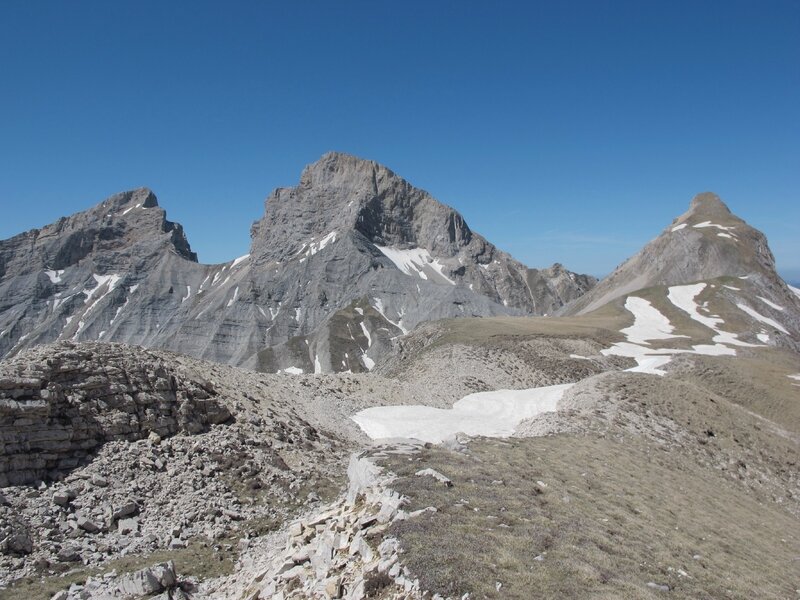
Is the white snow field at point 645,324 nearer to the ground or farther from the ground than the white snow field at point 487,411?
farther from the ground

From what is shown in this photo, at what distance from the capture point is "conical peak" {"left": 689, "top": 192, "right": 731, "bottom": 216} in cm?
15300

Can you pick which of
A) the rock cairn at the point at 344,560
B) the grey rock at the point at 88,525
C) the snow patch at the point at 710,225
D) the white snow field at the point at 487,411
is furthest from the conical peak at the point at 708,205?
the grey rock at the point at 88,525

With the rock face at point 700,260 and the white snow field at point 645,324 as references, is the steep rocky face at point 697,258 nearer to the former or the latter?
the rock face at point 700,260

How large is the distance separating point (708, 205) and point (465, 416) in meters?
152

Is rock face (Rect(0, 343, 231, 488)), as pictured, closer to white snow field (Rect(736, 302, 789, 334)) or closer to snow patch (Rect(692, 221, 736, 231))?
white snow field (Rect(736, 302, 789, 334))

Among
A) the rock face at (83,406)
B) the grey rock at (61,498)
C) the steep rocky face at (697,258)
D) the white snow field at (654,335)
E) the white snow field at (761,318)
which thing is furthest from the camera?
the steep rocky face at (697,258)

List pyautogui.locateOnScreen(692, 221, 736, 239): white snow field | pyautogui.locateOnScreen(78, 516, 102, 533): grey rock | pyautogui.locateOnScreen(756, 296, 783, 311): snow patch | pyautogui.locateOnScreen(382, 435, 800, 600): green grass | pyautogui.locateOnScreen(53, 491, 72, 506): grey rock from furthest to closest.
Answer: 1. pyautogui.locateOnScreen(692, 221, 736, 239): white snow field
2. pyautogui.locateOnScreen(756, 296, 783, 311): snow patch
3. pyautogui.locateOnScreen(53, 491, 72, 506): grey rock
4. pyautogui.locateOnScreen(78, 516, 102, 533): grey rock
5. pyautogui.locateOnScreen(382, 435, 800, 600): green grass

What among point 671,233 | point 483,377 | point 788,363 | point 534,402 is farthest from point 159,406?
point 671,233

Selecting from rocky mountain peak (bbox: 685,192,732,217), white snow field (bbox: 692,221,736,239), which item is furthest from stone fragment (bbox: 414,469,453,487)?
rocky mountain peak (bbox: 685,192,732,217)

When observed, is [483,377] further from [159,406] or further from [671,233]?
[671,233]

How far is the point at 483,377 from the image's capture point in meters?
49.2

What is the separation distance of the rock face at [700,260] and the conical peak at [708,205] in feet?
0.81

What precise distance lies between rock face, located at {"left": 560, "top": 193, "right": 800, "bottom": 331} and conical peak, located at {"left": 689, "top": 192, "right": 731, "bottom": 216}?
0.25 metres

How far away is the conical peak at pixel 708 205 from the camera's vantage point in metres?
153
